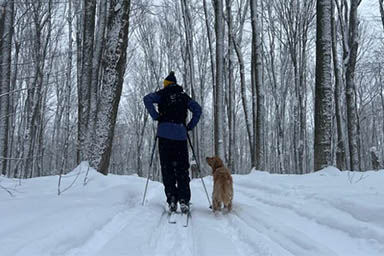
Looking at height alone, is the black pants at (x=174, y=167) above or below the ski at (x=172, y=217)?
above

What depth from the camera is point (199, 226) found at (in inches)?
141

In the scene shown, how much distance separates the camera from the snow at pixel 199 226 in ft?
8.33

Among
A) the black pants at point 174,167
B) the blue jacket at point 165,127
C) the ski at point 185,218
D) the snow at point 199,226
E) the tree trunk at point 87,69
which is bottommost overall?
the ski at point 185,218

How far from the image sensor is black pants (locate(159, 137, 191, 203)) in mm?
4453

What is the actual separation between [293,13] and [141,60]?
1398 cm

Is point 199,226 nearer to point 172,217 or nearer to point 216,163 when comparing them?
point 172,217

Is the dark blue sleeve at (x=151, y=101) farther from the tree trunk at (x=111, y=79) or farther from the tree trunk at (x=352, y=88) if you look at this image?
the tree trunk at (x=352, y=88)

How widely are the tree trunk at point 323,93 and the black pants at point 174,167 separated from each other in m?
3.63

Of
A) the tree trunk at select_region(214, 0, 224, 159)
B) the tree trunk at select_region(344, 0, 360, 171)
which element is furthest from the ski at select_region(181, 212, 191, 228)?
the tree trunk at select_region(344, 0, 360, 171)

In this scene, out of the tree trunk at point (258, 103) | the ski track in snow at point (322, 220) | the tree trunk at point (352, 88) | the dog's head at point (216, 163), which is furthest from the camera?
the tree trunk at point (352, 88)

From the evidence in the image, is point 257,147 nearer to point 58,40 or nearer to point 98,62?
point 98,62

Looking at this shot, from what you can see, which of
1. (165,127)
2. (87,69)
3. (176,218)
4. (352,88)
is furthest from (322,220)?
(352,88)

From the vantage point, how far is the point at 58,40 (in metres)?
19.9

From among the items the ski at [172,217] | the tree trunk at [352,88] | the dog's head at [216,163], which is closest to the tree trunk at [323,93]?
the dog's head at [216,163]
